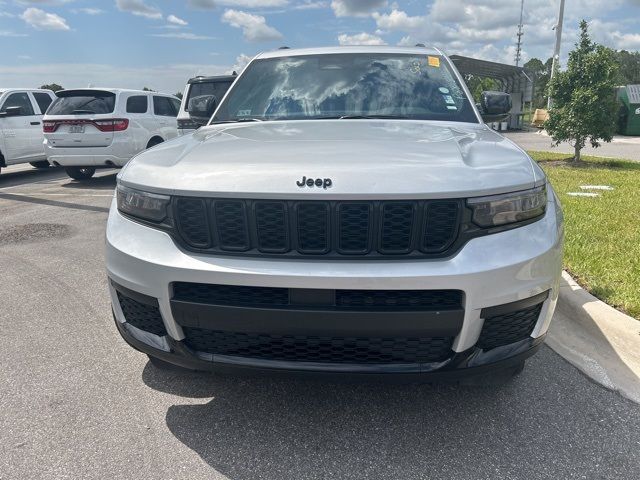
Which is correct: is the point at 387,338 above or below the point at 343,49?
below

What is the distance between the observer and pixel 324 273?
6.53 ft

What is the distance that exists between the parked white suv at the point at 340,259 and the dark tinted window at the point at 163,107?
10.5 m

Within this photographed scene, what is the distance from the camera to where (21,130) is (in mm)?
11594

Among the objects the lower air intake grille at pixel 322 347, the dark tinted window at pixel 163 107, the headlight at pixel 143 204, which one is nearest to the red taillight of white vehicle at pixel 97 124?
the dark tinted window at pixel 163 107

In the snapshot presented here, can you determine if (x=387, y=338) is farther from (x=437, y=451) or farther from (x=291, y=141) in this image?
(x=291, y=141)

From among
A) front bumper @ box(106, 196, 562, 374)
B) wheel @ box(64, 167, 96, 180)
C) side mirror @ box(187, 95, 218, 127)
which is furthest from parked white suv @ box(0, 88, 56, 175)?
front bumper @ box(106, 196, 562, 374)

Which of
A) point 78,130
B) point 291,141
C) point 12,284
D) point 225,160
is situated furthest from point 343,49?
point 78,130

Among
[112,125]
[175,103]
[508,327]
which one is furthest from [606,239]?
[175,103]

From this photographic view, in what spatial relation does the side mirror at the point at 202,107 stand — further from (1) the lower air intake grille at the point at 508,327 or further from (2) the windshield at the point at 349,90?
(1) the lower air intake grille at the point at 508,327

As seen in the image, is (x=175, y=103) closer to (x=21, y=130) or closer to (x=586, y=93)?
(x=21, y=130)

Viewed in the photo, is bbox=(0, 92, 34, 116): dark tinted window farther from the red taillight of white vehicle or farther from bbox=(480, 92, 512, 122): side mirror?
bbox=(480, 92, 512, 122): side mirror

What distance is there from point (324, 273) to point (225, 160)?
0.70 m

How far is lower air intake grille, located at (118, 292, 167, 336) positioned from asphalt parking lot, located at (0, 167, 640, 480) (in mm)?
548

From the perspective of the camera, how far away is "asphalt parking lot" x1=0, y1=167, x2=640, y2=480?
224cm
